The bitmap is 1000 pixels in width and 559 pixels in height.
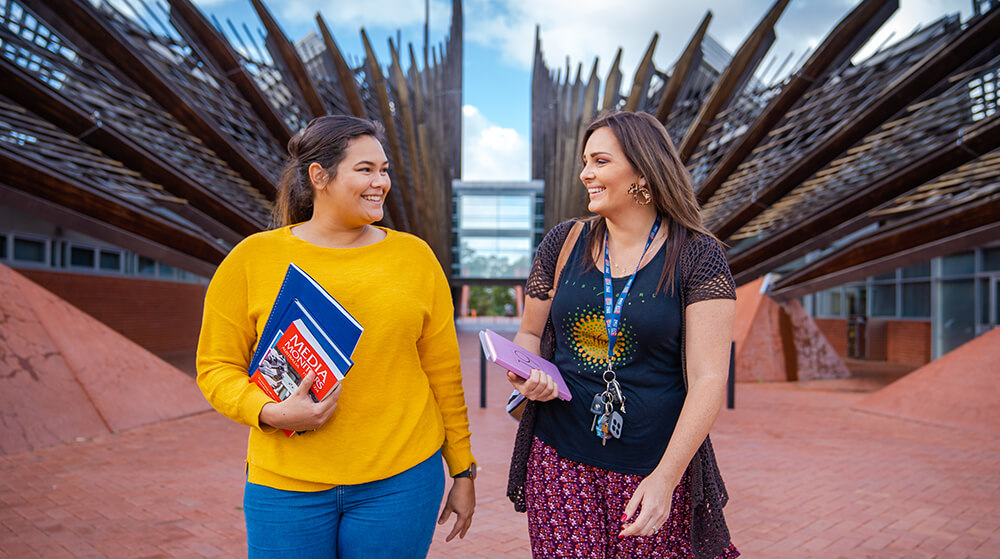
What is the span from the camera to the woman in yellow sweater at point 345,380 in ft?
4.97

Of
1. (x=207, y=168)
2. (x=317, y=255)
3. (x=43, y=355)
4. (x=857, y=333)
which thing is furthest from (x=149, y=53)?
(x=857, y=333)

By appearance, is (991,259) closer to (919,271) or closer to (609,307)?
(919,271)

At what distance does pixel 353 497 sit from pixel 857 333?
19.0 meters

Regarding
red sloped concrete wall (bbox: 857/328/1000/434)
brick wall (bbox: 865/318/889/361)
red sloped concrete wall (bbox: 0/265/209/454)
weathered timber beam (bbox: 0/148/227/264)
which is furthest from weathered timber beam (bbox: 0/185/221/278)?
brick wall (bbox: 865/318/889/361)

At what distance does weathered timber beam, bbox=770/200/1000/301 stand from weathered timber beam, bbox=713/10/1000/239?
149cm

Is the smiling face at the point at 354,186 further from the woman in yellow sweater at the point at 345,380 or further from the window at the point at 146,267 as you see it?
the window at the point at 146,267

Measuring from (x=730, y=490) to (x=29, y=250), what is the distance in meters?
12.7

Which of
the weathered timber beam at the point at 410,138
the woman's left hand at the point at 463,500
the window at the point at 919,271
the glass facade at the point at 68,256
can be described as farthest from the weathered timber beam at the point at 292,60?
the window at the point at 919,271

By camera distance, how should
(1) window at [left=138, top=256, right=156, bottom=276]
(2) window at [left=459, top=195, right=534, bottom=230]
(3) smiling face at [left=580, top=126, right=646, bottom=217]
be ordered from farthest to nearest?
(2) window at [left=459, top=195, right=534, bottom=230] → (1) window at [left=138, top=256, right=156, bottom=276] → (3) smiling face at [left=580, top=126, right=646, bottom=217]

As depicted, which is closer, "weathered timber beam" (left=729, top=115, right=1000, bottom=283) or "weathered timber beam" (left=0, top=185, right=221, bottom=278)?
"weathered timber beam" (left=0, top=185, right=221, bottom=278)

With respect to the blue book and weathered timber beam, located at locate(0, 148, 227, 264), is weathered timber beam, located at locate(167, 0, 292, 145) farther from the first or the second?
the blue book

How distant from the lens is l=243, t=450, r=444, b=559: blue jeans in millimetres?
1502

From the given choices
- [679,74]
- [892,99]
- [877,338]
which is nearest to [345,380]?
[892,99]

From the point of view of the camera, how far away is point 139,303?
1432cm
